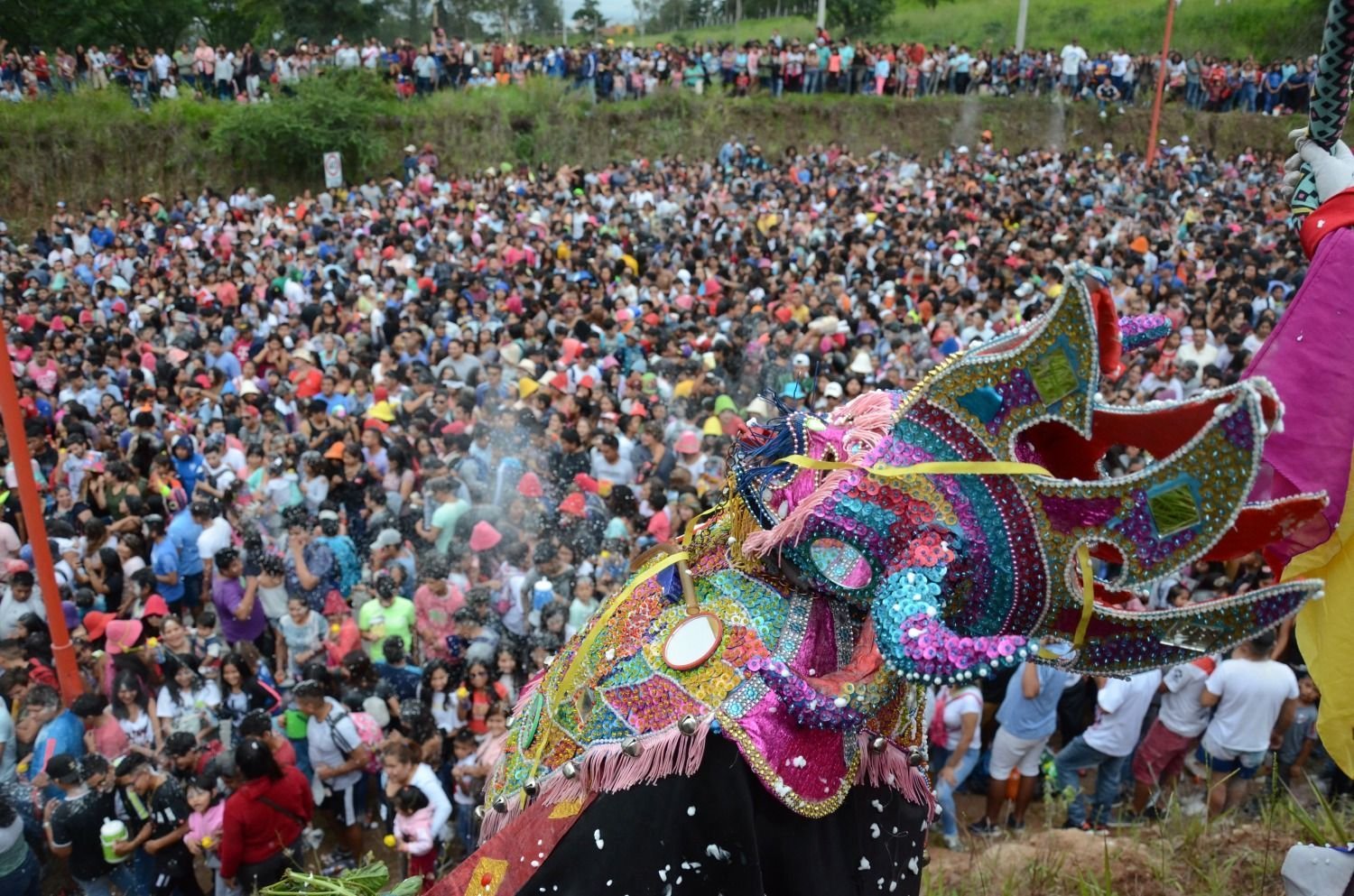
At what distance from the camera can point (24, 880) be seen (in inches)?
203

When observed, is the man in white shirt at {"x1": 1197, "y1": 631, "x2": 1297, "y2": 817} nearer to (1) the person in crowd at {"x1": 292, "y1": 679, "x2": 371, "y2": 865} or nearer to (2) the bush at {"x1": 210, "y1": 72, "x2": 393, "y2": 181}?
(1) the person in crowd at {"x1": 292, "y1": 679, "x2": 371, "y2": 865}

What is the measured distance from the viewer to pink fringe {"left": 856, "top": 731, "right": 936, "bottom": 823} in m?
3.04

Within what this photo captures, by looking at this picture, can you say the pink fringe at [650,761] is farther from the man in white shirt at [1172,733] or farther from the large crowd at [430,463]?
the man in white shirt at [1172,733]

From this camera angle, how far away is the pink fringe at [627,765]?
289 cm

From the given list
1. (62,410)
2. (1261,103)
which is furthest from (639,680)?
(1261,103)

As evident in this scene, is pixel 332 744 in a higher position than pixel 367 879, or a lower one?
lower

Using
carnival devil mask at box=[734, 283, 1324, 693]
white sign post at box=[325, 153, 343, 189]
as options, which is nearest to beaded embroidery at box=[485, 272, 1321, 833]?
carnival devil mask at box=[734, 283, 1324, 693]

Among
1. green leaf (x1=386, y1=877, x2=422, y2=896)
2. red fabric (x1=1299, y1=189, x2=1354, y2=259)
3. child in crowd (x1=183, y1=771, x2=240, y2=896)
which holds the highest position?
red fabric (x1=1299, y1=189, x2=1354, y2=259)

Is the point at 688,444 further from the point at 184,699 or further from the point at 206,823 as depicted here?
the point at 206,823

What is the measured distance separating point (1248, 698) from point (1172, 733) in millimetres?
500

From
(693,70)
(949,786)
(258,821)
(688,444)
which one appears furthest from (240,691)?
(693,70)

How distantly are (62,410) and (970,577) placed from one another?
9740 mm

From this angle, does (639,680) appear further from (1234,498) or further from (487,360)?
(487,360)

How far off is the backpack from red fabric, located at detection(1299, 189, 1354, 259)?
472cm
